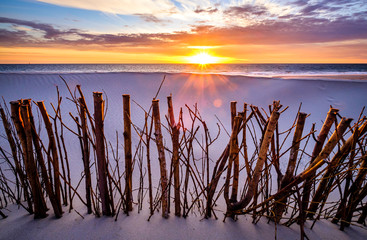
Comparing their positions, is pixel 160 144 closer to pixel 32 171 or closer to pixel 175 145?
pixel 175 145

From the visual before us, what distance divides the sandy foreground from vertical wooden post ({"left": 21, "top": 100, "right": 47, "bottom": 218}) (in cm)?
10

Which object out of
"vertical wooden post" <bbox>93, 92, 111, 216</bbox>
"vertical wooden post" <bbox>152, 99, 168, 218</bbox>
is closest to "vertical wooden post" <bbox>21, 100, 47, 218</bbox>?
"vertical wooden post" <bbox>93, 92, 111, 216</bbox>

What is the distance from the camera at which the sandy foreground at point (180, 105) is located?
1609 millimetres

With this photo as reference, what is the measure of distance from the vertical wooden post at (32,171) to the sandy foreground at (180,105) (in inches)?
4.0

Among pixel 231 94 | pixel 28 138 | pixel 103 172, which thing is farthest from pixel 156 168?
pixel 231 94

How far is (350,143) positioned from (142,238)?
1.58m

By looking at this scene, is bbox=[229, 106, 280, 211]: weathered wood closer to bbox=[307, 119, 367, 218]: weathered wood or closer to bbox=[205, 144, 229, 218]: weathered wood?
bbox=[205, 144, 229, 218]: weathered wood

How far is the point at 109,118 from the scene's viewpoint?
213 inches

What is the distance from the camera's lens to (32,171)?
1560 mm

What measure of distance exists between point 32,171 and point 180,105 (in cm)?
577

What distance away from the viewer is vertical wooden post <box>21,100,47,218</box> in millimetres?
1448

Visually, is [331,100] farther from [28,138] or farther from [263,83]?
[28,138]

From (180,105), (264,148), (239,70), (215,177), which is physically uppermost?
(239,70)

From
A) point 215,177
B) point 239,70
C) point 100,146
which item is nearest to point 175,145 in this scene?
point 215,177
